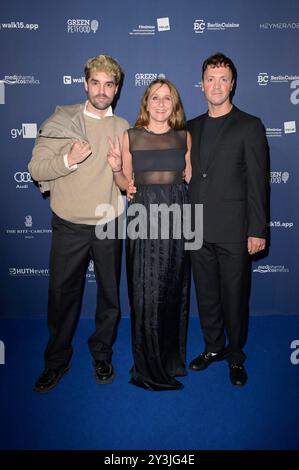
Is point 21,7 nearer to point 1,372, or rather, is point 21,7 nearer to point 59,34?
point 59,34

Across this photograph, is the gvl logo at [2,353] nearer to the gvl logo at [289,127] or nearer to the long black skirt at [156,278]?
the long black skirt at [156,278]

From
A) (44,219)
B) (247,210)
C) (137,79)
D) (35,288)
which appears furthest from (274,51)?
(35,288)

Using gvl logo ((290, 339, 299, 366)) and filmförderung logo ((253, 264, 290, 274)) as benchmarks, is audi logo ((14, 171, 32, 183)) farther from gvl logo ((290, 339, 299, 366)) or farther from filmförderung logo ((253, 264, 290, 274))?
gvl logo ((290, 339, 299, 366))

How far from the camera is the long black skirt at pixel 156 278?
A: 7.91 feet

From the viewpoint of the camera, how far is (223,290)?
264 centimetres

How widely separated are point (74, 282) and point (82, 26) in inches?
82.4

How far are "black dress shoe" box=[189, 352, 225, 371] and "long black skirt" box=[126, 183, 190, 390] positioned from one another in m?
0.27

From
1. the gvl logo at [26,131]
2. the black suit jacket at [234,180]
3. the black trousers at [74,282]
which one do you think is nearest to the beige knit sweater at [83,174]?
the black trousers at [74,282]

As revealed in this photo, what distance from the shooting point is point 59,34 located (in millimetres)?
3174

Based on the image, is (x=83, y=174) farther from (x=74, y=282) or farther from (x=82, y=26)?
(x=82, y=26)

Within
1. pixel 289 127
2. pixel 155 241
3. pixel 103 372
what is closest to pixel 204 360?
pixel 103 372
